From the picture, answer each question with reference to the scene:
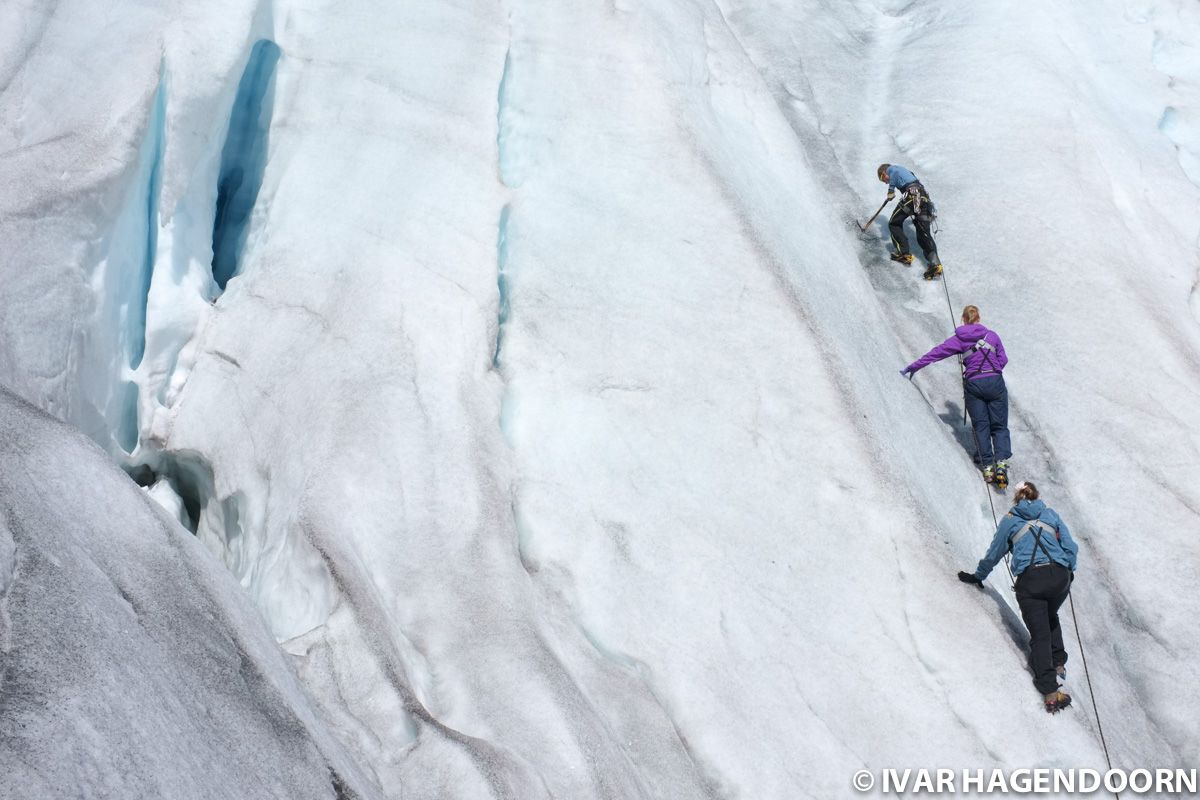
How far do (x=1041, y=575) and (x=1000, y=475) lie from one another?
1771 millimetres

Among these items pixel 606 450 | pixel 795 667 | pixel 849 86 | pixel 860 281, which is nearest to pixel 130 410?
pixel 606 450

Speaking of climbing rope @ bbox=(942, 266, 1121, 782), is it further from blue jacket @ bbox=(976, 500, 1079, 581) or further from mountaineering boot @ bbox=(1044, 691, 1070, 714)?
mountaineering boot @ bbox=(1044, 691, 1070, 714)

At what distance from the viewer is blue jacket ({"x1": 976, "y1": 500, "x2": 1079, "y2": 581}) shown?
6.01 m

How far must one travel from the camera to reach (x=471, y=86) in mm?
8445

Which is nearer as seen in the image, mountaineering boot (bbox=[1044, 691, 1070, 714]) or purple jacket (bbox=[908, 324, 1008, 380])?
mountaineering boot (bbox=[1044, 691, 1070, 714])

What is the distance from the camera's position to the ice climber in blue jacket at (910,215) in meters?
9.19

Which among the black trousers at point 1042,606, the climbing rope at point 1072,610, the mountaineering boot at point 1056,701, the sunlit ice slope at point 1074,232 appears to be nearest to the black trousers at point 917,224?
the sunlit ice slope at point 1074,232

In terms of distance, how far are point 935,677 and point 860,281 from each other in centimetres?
397

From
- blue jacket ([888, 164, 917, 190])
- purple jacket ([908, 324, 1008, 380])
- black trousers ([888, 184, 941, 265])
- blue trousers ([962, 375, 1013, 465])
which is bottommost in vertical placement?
blue trousers ([962, 375, 1013, 465])

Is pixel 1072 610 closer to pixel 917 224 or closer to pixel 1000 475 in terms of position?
pixel 1000 475

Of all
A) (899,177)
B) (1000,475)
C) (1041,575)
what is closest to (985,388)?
(1000,475)

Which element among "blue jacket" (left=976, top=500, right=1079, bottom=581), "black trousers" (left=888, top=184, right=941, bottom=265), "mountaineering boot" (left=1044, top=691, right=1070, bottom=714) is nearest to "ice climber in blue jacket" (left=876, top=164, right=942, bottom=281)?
"black trousers" (left=888, top=184, right=941, bottom=265)

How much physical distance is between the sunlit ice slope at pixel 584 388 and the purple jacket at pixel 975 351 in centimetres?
46

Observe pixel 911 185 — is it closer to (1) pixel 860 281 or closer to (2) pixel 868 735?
(1) pixel 860 281
